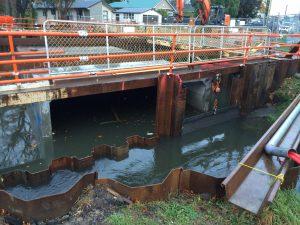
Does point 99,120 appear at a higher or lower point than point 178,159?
higher

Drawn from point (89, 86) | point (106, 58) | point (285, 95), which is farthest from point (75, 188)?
point (285, 95)

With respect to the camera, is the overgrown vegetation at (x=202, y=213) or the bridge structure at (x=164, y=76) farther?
the bridge structure at (x=164, y=76)

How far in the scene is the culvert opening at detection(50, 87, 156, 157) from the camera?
25.4 feet

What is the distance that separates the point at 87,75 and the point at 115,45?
26.0 ft

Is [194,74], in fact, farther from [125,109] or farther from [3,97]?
[3,97]

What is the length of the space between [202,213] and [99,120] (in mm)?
5338

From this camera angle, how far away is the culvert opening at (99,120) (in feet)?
25.4

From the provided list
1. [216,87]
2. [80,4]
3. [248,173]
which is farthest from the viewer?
[80,4]

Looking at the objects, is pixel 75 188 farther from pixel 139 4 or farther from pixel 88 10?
pixel 139 4

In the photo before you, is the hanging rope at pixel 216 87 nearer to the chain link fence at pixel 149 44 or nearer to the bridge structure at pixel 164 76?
the bridge structure at pixel 164 76

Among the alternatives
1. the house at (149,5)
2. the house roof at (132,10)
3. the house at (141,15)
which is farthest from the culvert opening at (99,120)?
the house at (149,5)

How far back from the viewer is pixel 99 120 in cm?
907

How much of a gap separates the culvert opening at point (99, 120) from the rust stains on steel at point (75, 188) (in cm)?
132

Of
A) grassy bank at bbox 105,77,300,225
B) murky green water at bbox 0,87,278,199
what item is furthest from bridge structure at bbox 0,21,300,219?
murky green water at bbox 0,87,278,199
